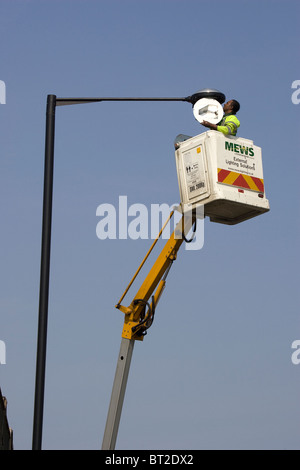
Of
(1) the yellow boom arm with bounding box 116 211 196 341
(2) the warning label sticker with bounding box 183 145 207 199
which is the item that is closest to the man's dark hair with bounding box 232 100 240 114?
(2) the warning label sticker with bounding box 183 145 207 199

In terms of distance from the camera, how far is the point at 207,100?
13.6 metres

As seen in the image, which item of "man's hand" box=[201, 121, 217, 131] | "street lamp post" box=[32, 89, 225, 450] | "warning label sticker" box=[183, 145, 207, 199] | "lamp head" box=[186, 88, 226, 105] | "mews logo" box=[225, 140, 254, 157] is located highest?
"lamp head" box=[186, 88, 226, 105]

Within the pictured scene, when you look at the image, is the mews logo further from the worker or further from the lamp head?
the lamp head

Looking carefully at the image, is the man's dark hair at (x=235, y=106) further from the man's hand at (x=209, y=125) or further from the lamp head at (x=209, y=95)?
the man's hand at (x=209, y=125)

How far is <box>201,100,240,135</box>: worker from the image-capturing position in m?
13.8

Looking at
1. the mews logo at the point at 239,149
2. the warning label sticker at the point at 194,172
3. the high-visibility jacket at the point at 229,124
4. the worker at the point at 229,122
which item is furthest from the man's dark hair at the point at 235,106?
the warning label sticker at the point at 194,172

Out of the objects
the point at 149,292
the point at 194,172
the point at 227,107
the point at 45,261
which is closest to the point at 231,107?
the point at 227,107

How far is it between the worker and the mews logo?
9.8 inches

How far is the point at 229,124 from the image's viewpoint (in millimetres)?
14039

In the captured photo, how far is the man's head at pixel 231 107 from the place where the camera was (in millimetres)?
14438

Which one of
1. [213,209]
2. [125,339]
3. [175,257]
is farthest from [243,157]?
[125,339]

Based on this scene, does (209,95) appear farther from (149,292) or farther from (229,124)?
(149,292)
